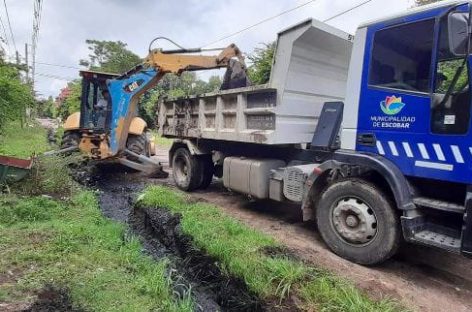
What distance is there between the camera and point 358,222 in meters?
4.20

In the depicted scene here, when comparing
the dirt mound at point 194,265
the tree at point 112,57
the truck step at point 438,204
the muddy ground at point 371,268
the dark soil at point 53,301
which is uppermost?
the tree at point 112,57

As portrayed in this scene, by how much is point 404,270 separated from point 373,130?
62.2 inches

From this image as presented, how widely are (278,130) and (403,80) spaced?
1.87 metres

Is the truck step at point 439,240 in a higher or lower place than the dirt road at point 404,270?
higher

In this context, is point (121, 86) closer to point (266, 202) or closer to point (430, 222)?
point (266, 202)

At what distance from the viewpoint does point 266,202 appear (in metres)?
6.99

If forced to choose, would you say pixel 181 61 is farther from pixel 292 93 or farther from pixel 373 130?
pixel 373 130

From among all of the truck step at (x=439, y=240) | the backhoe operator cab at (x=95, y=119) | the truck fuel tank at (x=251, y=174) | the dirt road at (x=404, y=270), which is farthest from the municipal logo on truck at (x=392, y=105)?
the backhoe operator cab at (x=95, y=119)

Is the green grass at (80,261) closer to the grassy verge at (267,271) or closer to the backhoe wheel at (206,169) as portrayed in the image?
the grassy verge at (267,271)

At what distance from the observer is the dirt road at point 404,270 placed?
11.5 ft

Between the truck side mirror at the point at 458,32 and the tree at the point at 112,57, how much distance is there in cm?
2838

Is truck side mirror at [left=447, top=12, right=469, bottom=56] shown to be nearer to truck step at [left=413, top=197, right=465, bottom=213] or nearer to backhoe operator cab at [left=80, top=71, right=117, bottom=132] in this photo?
truck step at [left=413, top=197, right=465, bottom=213]

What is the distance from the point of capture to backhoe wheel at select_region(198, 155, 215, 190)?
300 inches

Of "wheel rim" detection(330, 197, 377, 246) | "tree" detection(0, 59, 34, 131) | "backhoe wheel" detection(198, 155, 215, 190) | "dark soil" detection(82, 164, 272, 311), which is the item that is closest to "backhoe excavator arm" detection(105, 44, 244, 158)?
"dark soil" detection(82, 164, 272, 311)
